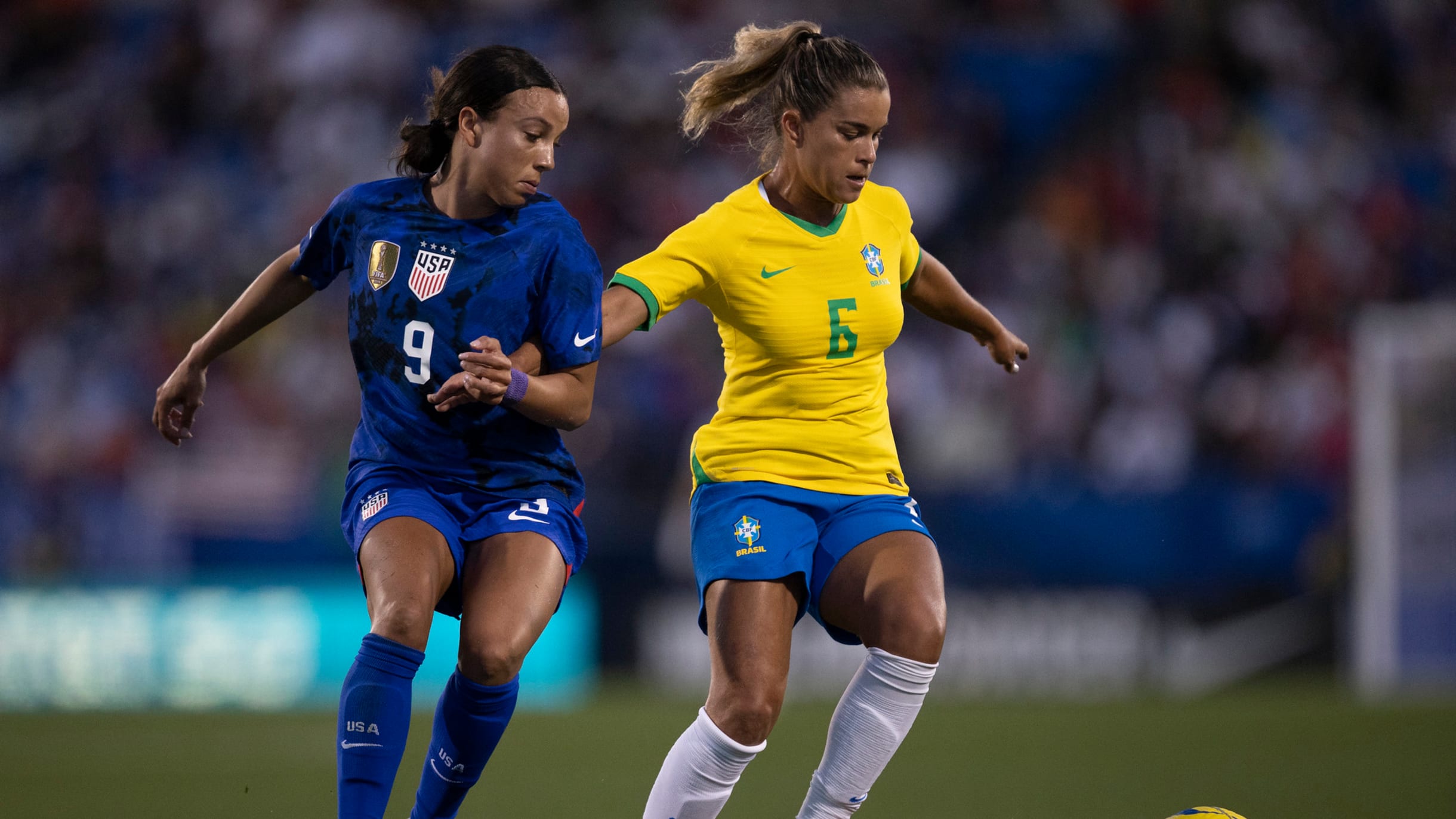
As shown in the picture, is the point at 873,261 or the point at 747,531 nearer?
the point at 747,531

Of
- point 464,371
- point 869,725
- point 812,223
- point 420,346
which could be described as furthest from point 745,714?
point 812,223

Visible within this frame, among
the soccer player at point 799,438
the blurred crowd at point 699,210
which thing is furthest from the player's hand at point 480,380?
the blurred crowd at point 699,210

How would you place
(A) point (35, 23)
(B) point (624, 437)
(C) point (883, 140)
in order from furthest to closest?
(A) point (35, 23) < (C) point (883, 140) < (B) point (624, 437)

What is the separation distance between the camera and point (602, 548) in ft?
37.3

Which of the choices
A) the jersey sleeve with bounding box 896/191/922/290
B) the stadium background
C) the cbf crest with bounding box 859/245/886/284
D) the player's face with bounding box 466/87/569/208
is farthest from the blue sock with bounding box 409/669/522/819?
the stadium background

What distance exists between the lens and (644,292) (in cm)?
443

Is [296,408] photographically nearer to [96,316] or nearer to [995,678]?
[96,316]

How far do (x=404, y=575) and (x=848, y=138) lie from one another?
1703mm

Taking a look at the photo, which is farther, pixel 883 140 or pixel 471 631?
pixel 883 140

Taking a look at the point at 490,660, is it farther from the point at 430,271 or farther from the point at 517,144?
the point at 517,144

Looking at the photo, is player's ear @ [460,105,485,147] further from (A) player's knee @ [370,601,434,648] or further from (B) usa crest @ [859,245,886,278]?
(A) player's knee @ [370,601,434,648]

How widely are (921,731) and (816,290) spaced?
5072 mm

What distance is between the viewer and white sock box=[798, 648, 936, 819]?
4.34 meters

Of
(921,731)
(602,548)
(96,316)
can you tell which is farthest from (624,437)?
(96,316)
